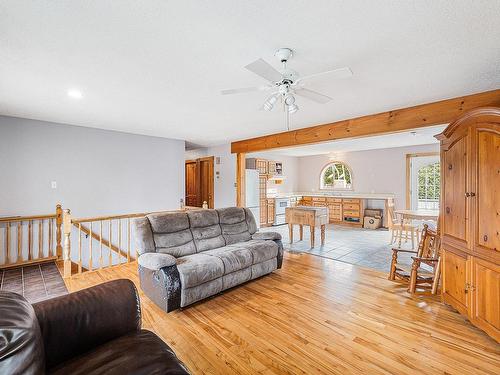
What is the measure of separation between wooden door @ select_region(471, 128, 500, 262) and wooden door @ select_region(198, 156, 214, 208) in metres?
5.80

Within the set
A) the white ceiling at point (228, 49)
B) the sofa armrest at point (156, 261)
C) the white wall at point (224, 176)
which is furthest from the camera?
the white wall at point (224, 176)

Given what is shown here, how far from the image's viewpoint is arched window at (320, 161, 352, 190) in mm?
8695

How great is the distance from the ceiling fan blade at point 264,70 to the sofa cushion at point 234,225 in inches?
90.4

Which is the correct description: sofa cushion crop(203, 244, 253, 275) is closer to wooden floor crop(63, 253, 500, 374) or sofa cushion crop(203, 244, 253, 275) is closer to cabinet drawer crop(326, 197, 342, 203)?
wooden floor crop(63, 253, 500, 374)

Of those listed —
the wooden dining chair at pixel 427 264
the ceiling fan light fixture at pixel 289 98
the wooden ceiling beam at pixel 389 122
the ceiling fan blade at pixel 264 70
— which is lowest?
the wooden dining chair at pixel 427 264

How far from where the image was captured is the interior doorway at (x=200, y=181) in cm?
729

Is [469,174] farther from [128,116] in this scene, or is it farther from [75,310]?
[128,116]

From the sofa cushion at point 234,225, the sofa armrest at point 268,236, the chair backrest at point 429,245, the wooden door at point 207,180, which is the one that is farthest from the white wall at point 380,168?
the sofa cushion at point 234,225

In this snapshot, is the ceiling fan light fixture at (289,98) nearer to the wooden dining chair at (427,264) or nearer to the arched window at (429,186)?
the wooden dining chair at (427,264)

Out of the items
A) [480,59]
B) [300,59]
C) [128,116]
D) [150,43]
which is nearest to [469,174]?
[480,59]

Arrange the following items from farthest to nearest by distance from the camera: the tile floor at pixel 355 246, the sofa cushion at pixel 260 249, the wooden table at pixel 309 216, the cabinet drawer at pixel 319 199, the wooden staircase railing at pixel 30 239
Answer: the cabinet drawer at pixel 319 199
the wooden table at pixel 309 216
the tile floor at pixel 355 246
the wooden staircase railing at pixel 30 239
the sofa cushion at pixel 260 249

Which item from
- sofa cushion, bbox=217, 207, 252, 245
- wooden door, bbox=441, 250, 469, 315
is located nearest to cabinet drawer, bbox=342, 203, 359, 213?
sofa cushion, bbox=217, 207, 252, 245

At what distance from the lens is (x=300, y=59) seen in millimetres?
2205

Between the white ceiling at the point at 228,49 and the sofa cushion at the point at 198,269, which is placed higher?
the white ceiling at the point at 228,49
